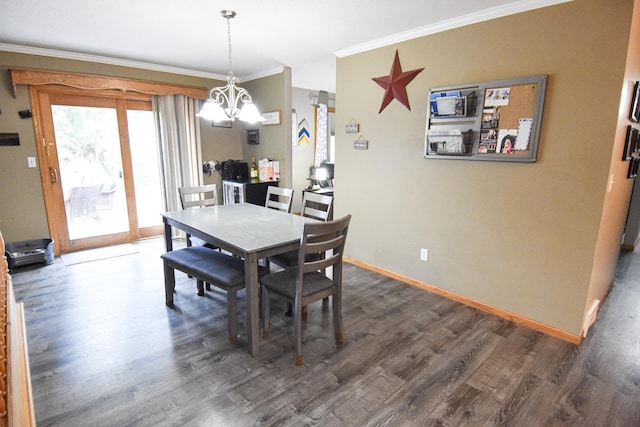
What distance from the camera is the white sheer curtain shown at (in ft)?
14.9

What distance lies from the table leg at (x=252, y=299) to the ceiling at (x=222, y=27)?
6.21 feet

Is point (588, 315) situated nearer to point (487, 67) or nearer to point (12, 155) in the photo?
point (487, 67)

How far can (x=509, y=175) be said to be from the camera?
256cm

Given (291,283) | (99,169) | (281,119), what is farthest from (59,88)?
(291,283)

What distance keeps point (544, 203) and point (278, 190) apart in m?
2.32

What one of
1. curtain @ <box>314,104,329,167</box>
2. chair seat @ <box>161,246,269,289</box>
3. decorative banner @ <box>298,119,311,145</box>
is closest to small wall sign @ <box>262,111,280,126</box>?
decorative banner @ <box>298,119,311,145</box>

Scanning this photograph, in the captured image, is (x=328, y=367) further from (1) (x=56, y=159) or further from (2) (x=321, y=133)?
(2) (x=321, y=133)

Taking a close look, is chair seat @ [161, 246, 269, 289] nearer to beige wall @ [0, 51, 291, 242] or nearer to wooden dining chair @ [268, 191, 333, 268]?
wooden dining chair @ [268, 191, 333, 268]

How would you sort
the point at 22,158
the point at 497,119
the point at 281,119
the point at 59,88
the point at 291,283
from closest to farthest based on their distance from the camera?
the point at 291,283, the point at 497,119, the point at 22,158, the point at 59,88, the point at 281,119

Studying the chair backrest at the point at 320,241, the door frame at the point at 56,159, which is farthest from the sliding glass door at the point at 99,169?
the chair backrest at the point at 320,241

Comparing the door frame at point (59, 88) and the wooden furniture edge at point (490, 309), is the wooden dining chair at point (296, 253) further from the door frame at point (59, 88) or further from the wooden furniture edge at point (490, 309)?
the door frame at point (59, 88)

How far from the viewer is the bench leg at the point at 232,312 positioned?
228cm

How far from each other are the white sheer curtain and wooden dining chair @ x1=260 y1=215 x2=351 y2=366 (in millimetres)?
3040

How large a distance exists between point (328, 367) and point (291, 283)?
578mm
